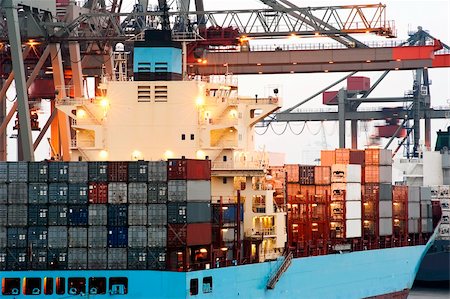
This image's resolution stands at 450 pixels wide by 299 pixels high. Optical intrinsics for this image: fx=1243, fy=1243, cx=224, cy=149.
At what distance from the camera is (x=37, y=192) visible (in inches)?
1448

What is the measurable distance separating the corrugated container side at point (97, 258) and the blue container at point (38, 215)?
1.65m

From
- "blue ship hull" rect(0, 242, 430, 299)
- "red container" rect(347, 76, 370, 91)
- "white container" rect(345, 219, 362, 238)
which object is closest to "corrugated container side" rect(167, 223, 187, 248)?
"blue ship hull" rect(0, 242, 430, 299)

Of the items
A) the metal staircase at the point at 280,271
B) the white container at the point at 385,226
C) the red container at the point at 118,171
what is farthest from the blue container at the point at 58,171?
the white container at the point at 385,226

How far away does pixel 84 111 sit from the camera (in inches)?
1686

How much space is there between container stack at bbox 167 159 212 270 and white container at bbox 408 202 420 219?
21.0 meters

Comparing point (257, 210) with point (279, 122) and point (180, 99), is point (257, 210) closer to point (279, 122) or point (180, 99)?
point (180, 99)

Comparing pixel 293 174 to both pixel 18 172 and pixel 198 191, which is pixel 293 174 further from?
pixel 18 172

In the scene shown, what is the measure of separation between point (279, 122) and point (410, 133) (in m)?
10.7

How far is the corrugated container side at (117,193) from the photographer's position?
3656 cm

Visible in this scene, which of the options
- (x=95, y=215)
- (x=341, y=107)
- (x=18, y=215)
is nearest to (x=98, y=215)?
(x=95, y=215)

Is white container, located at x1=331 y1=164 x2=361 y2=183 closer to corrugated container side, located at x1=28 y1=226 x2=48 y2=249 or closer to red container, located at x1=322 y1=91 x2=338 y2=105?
corrugated container side, located at x1=28 y1=226 x2=48 y2=249

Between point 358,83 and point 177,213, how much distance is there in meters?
63.8

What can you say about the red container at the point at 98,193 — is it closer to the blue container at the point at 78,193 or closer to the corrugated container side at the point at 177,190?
the blue container at the point at 78,193

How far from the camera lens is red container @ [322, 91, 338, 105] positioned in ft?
318
